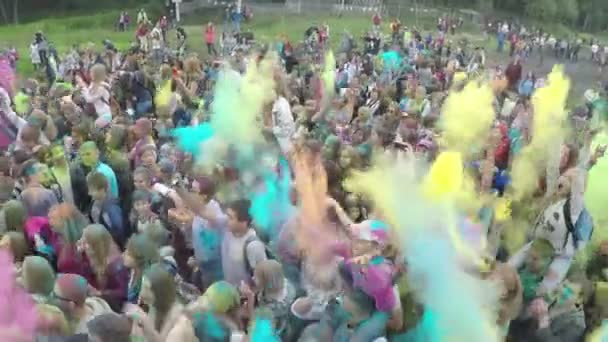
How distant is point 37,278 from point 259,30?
3057 cm

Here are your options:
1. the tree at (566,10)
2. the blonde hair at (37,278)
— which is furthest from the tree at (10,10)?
the blonde hair at (37,278)

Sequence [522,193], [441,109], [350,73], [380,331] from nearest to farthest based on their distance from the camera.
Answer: [380,331] < [522,193] < [441,109] < [350,73]

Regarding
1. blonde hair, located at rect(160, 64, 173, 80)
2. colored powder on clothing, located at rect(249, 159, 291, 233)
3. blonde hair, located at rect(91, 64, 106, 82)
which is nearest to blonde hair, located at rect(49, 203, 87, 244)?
colored powder on clothing, located at rect(249, 159, 291, 233)

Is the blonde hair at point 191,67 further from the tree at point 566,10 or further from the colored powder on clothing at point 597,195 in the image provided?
the tree at point 566,10

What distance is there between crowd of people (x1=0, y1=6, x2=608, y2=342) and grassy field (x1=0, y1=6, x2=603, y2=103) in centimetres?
1569

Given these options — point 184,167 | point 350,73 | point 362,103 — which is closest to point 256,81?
point 362,103

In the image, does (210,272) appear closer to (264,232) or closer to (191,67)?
(264,232)

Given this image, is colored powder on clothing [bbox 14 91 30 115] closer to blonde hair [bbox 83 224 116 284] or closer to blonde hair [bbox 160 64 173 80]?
blonde hair [bbox 160 64 173 80]

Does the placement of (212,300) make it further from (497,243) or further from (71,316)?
(497,243)

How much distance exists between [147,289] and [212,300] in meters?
0.33

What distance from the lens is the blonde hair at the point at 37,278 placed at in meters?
4.08

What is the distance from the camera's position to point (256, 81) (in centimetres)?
922

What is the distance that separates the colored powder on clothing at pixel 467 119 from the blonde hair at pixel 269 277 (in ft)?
9.95

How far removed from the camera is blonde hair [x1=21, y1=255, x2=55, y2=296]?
13.4 feet
